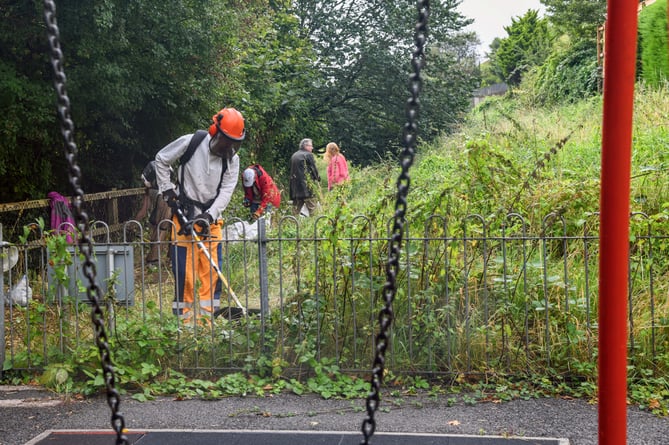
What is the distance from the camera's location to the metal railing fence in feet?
19.8

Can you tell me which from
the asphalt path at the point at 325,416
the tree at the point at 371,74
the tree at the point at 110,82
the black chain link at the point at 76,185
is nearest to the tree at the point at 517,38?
the tree at the point at 371,74

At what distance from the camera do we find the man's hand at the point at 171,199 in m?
7.29

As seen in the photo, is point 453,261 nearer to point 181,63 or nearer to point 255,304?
point 255,304

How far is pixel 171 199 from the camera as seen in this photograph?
7305 mm

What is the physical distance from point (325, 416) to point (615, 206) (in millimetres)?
3155

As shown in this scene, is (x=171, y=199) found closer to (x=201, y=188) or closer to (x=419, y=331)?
(x=201, y=188)

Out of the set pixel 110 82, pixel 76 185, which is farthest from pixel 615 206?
pixel 110 82


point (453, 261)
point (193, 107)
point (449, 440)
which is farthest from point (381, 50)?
point (449, 440)

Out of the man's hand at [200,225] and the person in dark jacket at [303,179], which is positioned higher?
the person in dark jacket at [303,179]

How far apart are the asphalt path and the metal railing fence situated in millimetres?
461

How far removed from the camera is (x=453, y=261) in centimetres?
643

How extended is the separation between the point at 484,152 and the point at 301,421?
327 centimetres

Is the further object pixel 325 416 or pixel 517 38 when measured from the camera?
pixel 517 38

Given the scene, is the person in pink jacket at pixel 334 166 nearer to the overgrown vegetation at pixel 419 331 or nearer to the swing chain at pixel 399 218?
the overgrown vegetation at pixel 419 331
